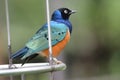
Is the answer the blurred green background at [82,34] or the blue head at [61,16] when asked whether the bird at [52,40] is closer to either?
the blue head at [61,16]

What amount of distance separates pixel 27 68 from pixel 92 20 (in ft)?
7.76

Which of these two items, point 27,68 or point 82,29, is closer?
point 27,68

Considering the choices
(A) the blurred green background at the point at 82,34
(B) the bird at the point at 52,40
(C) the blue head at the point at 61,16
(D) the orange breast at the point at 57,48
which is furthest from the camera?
(A) the blurred green background at the point at 82,34

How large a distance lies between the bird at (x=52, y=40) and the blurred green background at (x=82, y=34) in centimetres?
83

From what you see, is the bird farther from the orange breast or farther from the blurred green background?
the blurred green background

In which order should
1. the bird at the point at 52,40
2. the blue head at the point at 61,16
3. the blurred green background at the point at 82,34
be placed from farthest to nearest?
the blurred green background at the point at 82,34, the blue head at the point at 61,16, the bird at the point at 52,40

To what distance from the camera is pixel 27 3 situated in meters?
4.19

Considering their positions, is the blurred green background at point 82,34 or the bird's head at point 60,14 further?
the blurred green background at point 82,34

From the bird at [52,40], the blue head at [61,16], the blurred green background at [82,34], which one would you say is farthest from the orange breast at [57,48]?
the blurred green background at [82,34]

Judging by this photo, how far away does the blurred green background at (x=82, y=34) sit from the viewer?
13.6ft

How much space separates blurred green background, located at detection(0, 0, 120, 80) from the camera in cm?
416

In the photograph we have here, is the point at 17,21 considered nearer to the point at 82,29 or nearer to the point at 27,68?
the point at 82,29

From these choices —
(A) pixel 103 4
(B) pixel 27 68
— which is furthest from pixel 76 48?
(B) pixel 27 68

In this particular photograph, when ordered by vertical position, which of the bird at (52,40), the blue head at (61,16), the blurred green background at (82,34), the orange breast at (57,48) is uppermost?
the blue head at (61,16)
